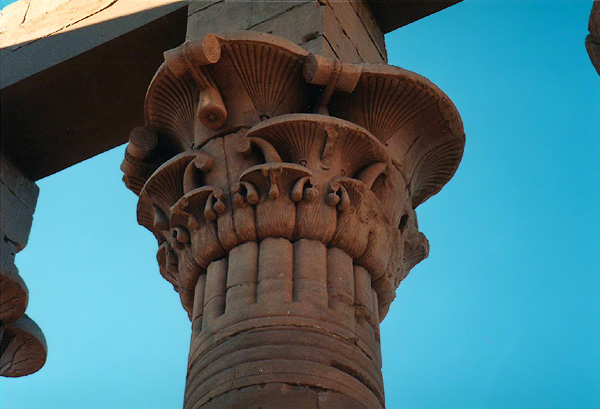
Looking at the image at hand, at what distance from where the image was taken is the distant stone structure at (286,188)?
4.61 m

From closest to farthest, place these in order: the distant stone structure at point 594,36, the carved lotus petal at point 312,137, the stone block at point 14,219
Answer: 1. the distant stone structure at point 594,36
2. the carved lotus petal at point 312,137
3. the stone block at point 14,219

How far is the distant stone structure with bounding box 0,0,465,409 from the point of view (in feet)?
15.1

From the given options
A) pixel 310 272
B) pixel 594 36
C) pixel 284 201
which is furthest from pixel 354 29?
pixel 594 36

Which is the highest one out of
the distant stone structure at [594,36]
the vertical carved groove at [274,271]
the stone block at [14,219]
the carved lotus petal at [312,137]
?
the stone block at [14,219]

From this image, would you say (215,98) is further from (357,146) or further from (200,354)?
(200,354)

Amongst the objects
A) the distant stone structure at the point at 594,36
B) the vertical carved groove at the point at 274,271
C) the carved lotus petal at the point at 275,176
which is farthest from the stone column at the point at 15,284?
the distant stone structure at the point at 594,36

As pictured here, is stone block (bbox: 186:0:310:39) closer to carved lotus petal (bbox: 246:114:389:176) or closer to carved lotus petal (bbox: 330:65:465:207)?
carved lotus petal (bbox: 330:65:465:207)

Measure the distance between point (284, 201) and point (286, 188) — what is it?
0.08m

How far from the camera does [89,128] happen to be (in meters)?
8.26

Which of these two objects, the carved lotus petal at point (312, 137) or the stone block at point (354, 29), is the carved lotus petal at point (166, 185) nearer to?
the carved lotus petal at point (312, 137)

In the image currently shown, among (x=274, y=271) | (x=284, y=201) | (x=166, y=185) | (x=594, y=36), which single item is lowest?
(x=274, y=271)

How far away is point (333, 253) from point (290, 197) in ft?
1.20

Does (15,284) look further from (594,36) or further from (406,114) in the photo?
(594,36)

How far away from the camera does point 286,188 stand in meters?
5.13
